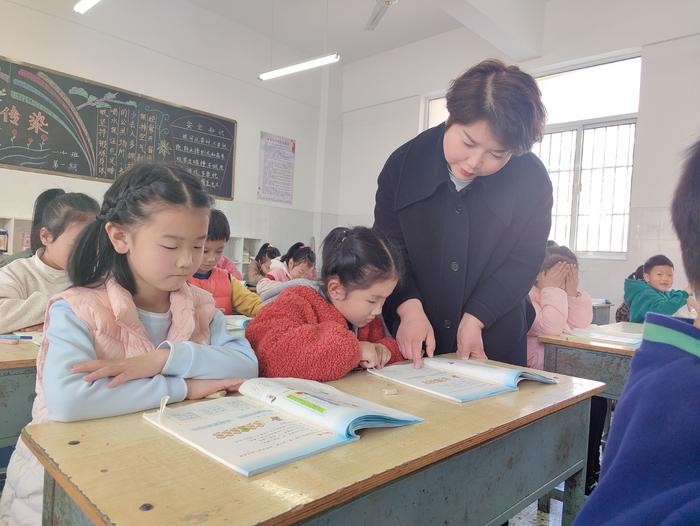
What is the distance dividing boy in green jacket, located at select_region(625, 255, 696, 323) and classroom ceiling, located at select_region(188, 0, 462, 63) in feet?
10.3

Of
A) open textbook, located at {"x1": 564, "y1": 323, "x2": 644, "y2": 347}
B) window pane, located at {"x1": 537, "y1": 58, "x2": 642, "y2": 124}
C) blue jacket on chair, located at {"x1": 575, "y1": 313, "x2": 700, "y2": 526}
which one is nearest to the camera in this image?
blue jacket on chair, located at {"x1": 575, "y1": 313, "x2": 700, "y2": 526}

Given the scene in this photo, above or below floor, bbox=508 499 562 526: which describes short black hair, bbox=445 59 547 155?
above

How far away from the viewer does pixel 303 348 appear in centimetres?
110

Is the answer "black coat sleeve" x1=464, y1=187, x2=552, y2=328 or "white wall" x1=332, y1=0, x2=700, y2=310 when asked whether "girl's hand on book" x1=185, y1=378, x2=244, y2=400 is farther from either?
"white wall" x1=332, y1=0, x2=700, y2=310

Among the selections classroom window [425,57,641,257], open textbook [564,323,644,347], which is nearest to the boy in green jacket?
open textbook [564,323,644,347]

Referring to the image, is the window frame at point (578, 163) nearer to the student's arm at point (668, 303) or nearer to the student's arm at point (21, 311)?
the student's arm at point (668, 303)

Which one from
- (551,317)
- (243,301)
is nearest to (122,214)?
(243,301)

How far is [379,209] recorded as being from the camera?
5.03 ft

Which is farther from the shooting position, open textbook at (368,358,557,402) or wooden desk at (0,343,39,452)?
wooden desk at (0,343,39,452)

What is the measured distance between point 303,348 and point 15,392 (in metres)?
0.85

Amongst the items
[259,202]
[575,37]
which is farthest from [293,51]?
[575,37]

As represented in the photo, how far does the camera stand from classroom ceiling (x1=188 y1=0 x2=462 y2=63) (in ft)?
16.5

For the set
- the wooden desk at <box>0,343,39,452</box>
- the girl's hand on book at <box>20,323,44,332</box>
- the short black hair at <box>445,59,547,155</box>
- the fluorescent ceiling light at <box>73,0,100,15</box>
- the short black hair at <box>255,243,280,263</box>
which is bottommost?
the wooden desk at <box>0,343,39,452</box>

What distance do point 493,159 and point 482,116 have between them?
114 mm
